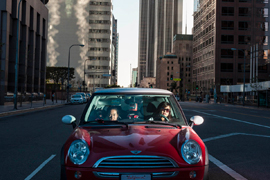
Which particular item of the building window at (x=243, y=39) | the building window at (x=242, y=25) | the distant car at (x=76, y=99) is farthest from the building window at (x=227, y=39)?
the distant car at (x=76, y=99)

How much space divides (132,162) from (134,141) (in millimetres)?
280

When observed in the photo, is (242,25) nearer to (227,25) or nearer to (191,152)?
(227,25)

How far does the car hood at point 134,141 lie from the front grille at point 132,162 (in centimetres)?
4

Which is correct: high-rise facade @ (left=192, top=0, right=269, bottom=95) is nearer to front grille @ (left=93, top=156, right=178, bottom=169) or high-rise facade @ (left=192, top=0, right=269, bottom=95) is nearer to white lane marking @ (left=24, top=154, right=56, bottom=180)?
white lane marking @ (left=24, top=154, right=56, bottom=180)

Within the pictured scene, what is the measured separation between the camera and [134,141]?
11.3ft

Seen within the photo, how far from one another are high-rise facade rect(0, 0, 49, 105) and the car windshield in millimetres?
23761

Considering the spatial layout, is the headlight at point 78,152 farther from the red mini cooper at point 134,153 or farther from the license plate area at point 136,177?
the license plate area at point 136,177

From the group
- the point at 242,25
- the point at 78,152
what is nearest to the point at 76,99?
the point at 78,152

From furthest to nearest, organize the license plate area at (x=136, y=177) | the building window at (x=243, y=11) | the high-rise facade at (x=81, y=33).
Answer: the high-rise facade at (x=81, y=33) → the building window at (x=243, y=11) → the license plate area at (x=136, y=177)

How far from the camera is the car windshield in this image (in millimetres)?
4672

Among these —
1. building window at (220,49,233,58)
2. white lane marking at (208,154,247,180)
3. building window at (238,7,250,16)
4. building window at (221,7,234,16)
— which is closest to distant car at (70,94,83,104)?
white lane marking at (208,154,247,180)

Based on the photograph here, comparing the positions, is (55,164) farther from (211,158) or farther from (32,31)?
(32,31)

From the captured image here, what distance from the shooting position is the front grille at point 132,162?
324 centimetres

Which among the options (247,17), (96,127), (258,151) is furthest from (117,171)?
(247,17)
